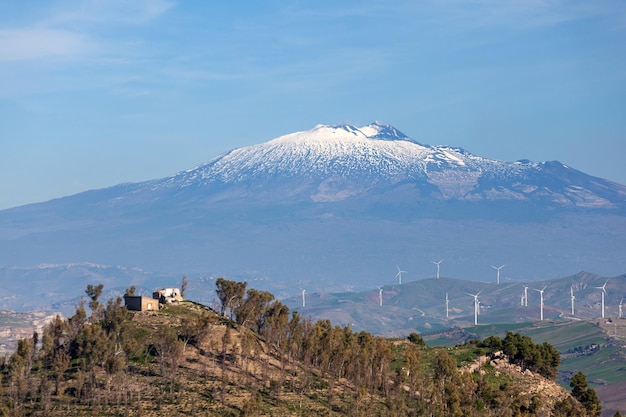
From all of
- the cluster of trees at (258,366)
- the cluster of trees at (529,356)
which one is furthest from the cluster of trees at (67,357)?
the cluster of trees at (529,356)

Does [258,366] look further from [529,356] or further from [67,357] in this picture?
[529,356]

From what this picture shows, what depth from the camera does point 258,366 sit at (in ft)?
459

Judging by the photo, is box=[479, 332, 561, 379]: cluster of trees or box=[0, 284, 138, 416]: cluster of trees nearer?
box=[0, 284, 138, 416]: cluster of trees

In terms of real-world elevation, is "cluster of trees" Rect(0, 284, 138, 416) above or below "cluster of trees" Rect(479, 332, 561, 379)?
above

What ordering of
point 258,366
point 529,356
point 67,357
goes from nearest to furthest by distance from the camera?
point 67,357, point 258,366, point 529,356

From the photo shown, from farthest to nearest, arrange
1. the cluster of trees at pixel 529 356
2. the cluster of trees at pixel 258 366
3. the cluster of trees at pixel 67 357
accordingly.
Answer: the cluster of trees at pixel 529 356 → the cluster of trees at pixel 258 366 → the cluster of trees at pixel 67 357

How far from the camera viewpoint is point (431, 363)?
159625 mm

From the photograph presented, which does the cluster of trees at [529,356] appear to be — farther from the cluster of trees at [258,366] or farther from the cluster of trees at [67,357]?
the cluster of trees at [67,357]

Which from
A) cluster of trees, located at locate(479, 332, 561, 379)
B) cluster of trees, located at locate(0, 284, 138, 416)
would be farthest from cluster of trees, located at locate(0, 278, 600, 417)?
cluster of trees, located at locate(479, 332, 561, 379)

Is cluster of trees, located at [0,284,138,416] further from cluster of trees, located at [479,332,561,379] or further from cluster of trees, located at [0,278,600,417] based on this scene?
cluster of trees, located at [479,332,561,379]

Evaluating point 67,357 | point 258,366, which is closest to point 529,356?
point 258,366

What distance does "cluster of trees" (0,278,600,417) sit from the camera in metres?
129

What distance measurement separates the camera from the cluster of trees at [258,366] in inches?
5094

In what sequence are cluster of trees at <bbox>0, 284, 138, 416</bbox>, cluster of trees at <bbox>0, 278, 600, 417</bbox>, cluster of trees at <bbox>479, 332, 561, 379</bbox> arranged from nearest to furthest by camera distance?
cluster of trees at <bbox>0, 284, 138, 416</bbox>, cluster of trees at <bbox>0, 278, 600, 417</bbox>, cluster of trees at <bbox>479, 332, 561, 379</bbox>
